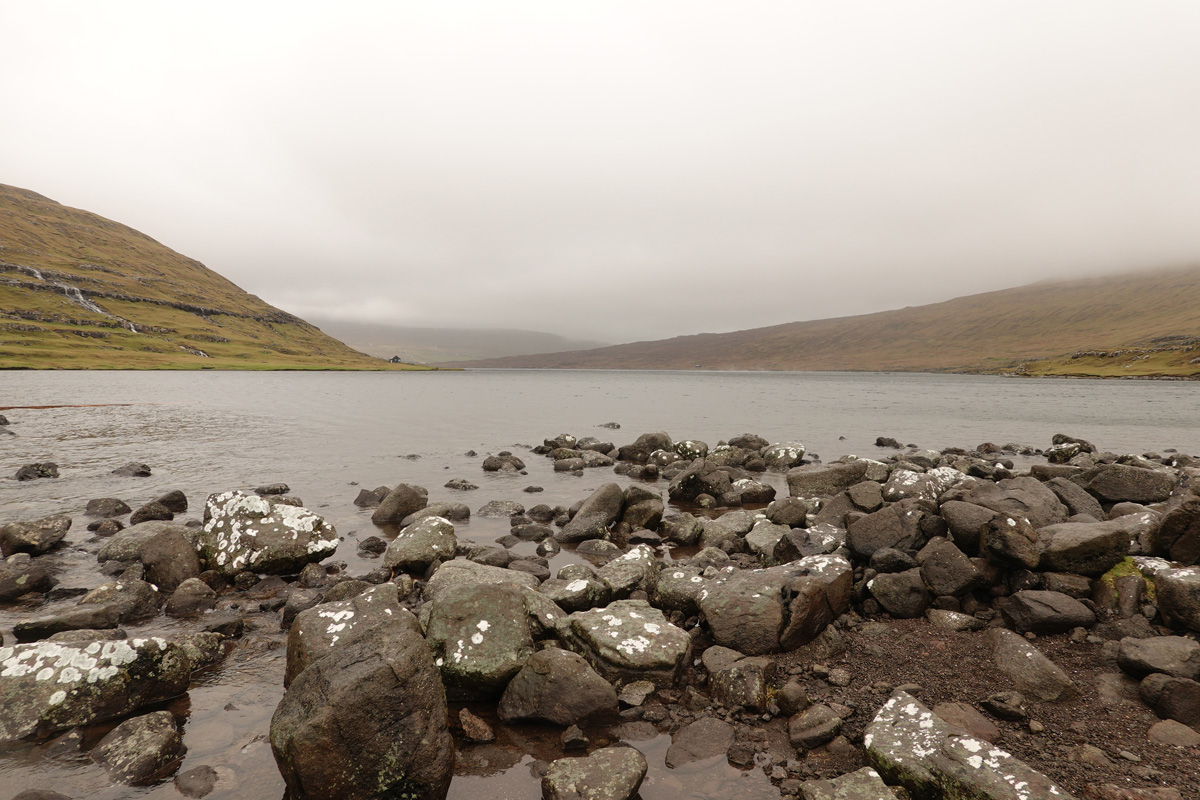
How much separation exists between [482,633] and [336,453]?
2849 centimetres

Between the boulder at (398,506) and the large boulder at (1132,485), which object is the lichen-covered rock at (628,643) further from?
the large boulder at (1132,485)

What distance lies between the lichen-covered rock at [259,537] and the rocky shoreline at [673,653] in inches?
2.2

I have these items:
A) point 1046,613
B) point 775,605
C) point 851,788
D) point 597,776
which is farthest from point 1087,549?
point 597,776

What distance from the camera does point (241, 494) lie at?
1496 cm

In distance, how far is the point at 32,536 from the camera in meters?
14.5

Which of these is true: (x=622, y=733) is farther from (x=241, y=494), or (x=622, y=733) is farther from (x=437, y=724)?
(x=241, y=494)

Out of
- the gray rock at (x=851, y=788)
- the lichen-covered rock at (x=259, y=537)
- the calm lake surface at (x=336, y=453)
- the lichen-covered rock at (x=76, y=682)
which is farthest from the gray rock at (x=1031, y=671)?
the lichen-covered rock at (x=259, y=537)

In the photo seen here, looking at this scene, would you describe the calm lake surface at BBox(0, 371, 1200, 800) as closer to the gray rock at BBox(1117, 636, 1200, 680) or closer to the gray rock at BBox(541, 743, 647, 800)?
the gray rock at BBox(541, 743, 647, 800)

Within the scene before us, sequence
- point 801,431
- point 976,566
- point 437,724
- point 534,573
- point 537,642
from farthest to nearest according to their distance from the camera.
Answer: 1. point 801,431
2. point 534,573
3. point 976,566
4. point 537,642
5. point 437,724

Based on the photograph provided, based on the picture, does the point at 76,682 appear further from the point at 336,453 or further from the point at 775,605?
the point at 336,453

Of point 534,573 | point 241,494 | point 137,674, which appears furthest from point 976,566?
point 241,494

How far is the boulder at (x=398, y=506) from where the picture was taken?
1909 centimetres

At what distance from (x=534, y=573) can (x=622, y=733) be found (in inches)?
259

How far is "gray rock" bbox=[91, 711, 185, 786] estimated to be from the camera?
22.4ft
